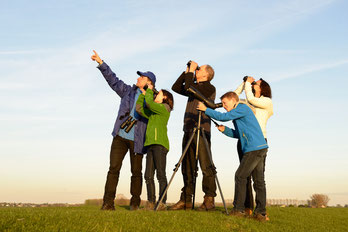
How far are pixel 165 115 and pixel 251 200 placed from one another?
2.97 m

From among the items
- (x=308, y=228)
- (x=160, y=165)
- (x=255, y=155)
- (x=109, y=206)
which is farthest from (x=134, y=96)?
(x=308, y=228)

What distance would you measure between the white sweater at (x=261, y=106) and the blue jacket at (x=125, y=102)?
2.86 metres

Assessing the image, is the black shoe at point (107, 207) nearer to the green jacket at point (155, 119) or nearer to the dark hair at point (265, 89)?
the green jacket at point (155, 119)

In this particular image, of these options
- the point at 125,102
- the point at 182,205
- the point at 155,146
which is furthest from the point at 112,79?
the point at 182,205

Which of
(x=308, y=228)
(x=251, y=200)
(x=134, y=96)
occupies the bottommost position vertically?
(x=308, y=228)

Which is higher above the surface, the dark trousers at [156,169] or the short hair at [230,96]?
the short hair at [230,96]

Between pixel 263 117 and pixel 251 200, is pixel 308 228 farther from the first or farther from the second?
pixel 263 117

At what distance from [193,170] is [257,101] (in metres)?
2.31

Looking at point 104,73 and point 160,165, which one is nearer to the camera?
point 160,165

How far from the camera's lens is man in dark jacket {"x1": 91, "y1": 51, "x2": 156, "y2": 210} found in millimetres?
8930

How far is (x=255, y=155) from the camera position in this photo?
7.40 meters

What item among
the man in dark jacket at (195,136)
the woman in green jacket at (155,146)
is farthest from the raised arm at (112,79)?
the man in dark jacket at (195,136)

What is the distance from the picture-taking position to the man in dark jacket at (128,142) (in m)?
8.93

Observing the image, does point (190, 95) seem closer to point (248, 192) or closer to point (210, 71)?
point (210, 71)
